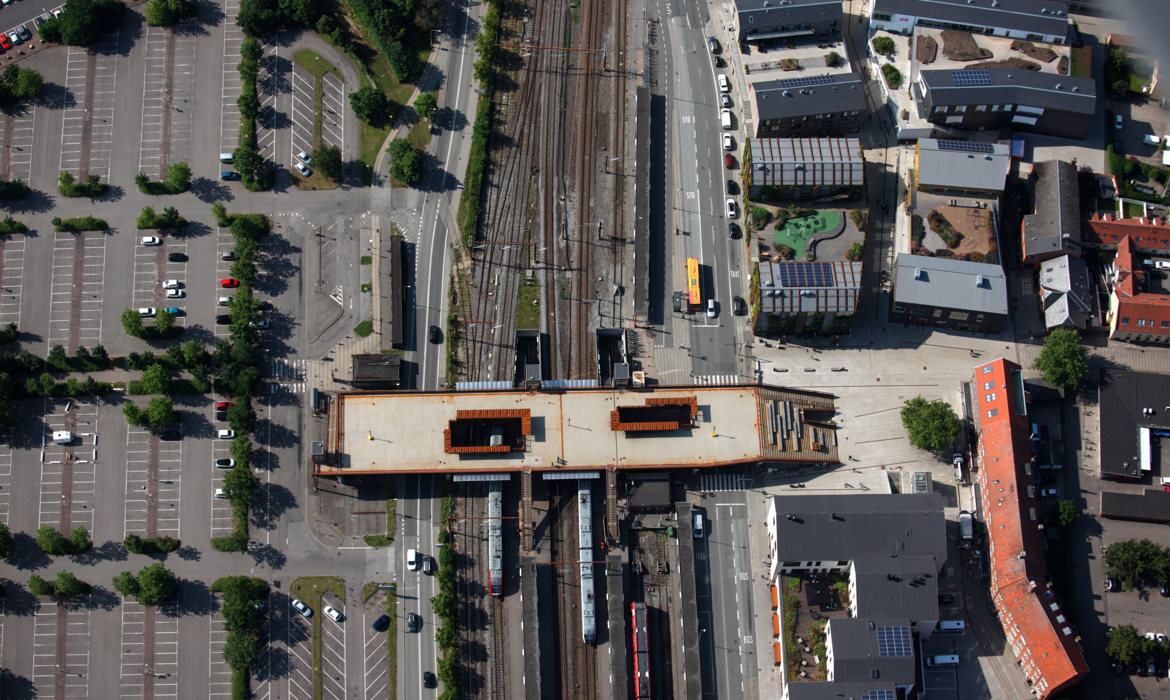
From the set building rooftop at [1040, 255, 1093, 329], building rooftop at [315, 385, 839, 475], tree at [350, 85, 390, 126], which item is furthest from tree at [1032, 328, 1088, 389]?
tree at [350, 85, 390, 126]

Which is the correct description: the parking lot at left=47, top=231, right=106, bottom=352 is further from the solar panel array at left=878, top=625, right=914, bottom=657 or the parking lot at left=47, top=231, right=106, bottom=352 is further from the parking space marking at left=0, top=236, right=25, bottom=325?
the solar panel array at left=878, top=625, right=914, bottom=657

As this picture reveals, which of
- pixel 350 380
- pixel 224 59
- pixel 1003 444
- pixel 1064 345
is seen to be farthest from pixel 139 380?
pixel 1064 345

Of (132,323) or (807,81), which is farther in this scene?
(807,81)

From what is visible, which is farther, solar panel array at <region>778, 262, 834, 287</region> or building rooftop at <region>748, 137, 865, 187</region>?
building rooftop at <region>748, 137, 865, 187</region>

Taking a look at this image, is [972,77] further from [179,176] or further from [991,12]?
[179,176]

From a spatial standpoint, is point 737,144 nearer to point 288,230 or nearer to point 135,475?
point 288,230

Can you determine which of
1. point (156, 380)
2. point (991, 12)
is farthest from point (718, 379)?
point (156, 380)
